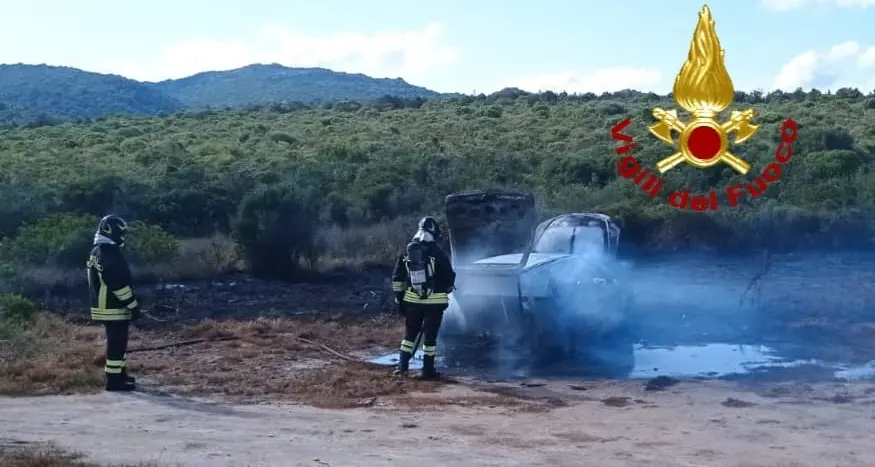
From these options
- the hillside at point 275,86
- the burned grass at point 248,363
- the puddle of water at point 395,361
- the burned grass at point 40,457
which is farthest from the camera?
the hillside at point 275,86

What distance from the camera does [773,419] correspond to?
949 cm

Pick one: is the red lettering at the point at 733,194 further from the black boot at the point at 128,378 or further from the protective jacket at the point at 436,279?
the black boot at the point at 128,378

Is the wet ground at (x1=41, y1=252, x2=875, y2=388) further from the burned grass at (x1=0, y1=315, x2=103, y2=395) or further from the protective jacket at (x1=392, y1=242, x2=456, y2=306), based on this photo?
Result: the burned grass at (x1=0, y1=315, x2=103, y2=395)

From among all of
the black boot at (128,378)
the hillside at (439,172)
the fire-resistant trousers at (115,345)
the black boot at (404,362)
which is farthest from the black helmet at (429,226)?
the hillside at (439,172)

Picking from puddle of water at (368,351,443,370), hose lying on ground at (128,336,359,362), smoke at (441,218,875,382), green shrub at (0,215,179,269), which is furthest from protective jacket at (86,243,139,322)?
green shrub at (0,215,179,269)

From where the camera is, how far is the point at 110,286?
11.3 meters

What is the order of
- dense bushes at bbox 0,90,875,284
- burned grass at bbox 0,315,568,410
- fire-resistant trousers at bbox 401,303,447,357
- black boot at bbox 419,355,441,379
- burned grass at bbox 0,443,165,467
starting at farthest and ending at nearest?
dense bushes at bbox 0,90,875,284 → fire-resistant trousers at bbox 401,303,447,357 → black boot at bbox 419,355,441,379 → burned grass at bbox 0,315,568,410 → burned grass at bbox 0,443,165,467

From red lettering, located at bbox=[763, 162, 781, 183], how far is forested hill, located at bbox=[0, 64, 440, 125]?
1860 inches

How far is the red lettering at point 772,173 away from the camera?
28406 millimetres

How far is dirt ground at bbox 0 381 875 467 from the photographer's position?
26.4 feet

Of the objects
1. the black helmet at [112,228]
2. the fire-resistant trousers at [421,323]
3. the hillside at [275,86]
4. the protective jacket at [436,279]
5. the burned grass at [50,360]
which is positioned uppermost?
the hillside at [275,86]

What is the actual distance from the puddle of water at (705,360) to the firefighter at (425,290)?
7.89 ft

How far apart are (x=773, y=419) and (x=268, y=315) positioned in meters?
9.40

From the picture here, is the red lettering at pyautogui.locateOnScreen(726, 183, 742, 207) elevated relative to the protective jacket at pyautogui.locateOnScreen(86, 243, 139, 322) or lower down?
elevated
